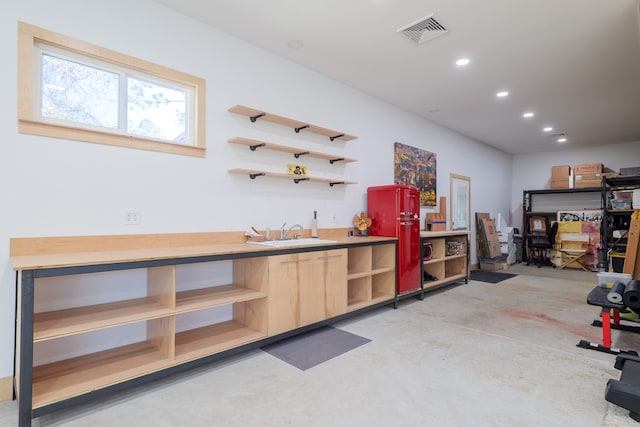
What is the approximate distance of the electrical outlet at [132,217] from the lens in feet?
8.54

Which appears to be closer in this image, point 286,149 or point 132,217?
point 132,217

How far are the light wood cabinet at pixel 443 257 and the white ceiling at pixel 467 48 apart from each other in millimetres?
2130

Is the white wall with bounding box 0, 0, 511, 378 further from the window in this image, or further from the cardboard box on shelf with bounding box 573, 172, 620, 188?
the cardboard box on shelf with bounding box 573, 172, 620, 188

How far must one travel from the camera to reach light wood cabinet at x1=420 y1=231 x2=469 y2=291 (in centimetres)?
506

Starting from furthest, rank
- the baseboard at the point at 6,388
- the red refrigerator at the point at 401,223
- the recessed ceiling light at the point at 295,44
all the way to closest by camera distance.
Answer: the red refrigerator at the point at 401,223 < the recessed ceiling light at the point at 295,44 < the baseboard at the point at 6,388

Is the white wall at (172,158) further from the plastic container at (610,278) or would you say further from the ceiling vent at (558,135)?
the ceiling vent at (558,135)

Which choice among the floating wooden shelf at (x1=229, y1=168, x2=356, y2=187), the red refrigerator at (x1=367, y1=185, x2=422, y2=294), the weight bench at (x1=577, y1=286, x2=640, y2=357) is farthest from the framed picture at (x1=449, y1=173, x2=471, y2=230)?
the weight bench at (x1=577, y1=286, x2=640, y2=357)

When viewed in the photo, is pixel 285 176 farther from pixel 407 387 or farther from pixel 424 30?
pixel 407 387

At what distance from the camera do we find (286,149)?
359 cm

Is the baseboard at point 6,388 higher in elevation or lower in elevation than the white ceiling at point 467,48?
lower

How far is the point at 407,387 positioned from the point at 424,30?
3105 mm

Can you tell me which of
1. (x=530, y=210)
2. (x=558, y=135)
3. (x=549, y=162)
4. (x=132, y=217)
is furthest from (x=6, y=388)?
(x=549, y=162)

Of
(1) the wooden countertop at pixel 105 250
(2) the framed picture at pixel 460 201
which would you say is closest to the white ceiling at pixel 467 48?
(2) the framed picture at pixel 460 201

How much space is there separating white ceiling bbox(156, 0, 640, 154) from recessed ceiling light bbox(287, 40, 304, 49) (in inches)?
2.3
